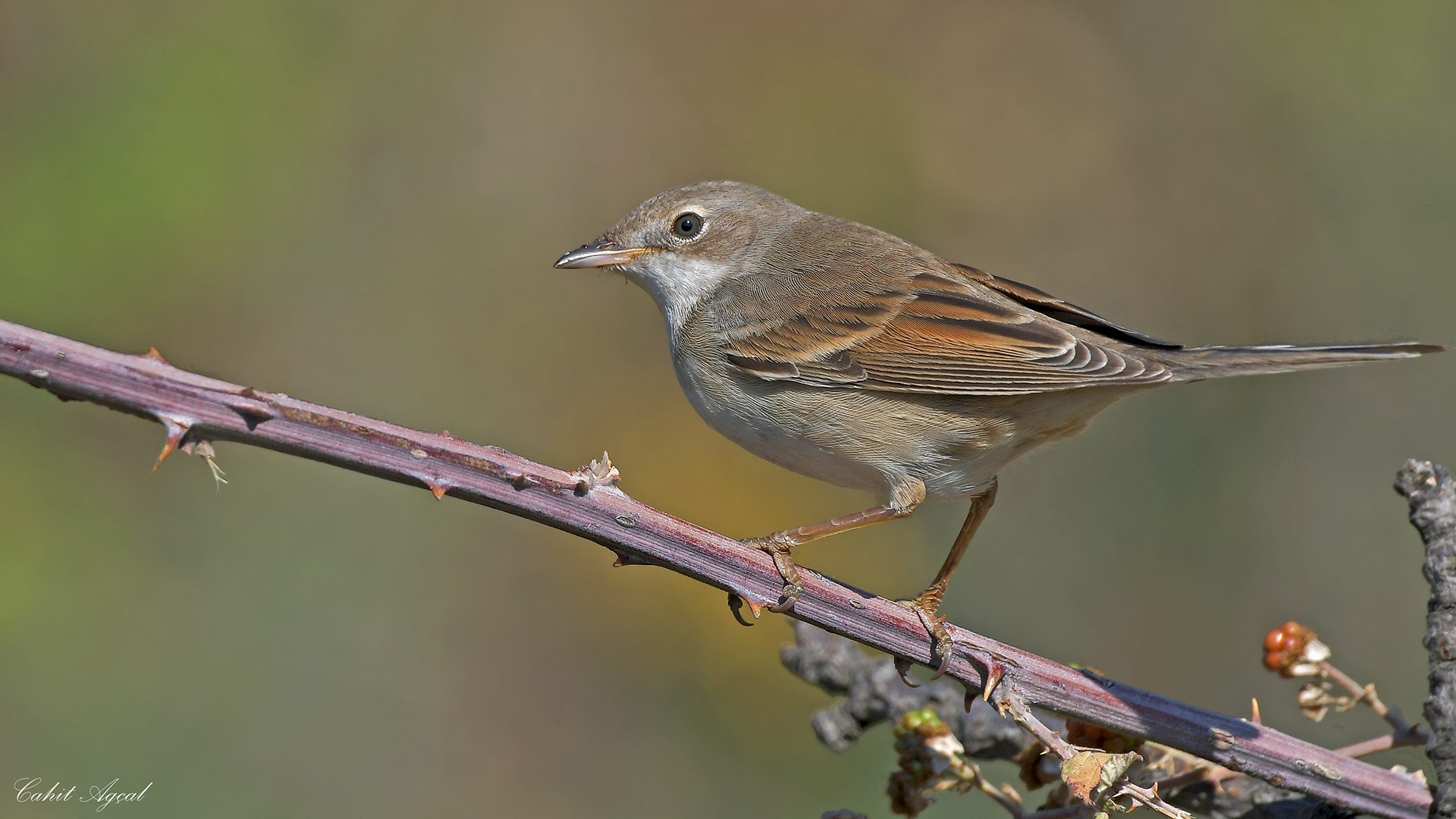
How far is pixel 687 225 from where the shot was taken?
4469mm

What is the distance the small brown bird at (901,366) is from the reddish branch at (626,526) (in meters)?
0.68

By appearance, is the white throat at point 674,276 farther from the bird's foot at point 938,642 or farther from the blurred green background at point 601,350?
the blurred green background at point 601,350

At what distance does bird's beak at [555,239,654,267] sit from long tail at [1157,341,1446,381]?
2.04 m

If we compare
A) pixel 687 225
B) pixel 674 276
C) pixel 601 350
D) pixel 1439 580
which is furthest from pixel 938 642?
pixel 601 350

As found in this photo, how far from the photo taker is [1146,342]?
12.6 ft

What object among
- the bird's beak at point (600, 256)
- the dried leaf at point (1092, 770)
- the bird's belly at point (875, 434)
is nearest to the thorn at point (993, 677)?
the dried leaf at point (1092, 770)

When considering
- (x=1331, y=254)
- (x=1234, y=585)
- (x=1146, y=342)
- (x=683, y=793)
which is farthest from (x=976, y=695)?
(x=1331, y=254)

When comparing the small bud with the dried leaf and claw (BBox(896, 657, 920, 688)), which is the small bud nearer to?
the dried leaf

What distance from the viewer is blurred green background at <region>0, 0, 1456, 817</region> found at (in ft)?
16.7

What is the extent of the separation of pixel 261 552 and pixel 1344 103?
6688 mm

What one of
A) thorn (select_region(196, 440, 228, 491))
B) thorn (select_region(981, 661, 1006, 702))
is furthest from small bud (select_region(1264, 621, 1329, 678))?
thorn (select_region(196, 440, 228, 491))

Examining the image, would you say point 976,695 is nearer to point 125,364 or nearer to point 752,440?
point 752,440

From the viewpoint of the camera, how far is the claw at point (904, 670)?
2752 mm

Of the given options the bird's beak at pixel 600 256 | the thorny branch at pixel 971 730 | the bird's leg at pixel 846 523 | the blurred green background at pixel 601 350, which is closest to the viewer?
the thorny branch at pixel 971 730
